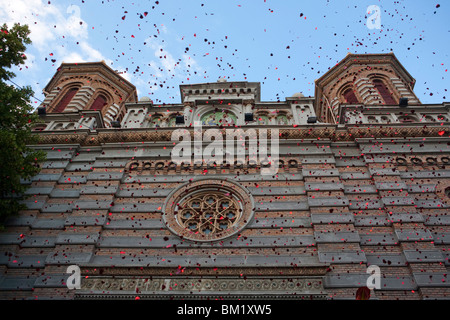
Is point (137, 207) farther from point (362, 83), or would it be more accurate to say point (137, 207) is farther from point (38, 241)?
point (362, 83)

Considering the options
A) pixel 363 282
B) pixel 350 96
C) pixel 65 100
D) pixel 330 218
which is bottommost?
pixel 363 282

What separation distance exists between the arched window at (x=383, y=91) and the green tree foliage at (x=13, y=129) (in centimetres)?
1760

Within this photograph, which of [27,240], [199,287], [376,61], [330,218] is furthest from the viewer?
[376,61]

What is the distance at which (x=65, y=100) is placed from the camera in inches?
834

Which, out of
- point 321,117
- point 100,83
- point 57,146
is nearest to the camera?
point 57,146

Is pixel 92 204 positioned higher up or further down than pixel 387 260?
higher up

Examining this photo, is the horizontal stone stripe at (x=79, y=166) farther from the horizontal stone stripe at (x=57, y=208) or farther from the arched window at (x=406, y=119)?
the arched window at (x=406, y=119)

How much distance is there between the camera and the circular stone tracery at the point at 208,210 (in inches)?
469

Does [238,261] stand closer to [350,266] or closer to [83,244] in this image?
[350,266]

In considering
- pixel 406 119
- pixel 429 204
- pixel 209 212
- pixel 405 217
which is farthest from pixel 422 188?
pixel 209 212

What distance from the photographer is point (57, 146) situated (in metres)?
15.5

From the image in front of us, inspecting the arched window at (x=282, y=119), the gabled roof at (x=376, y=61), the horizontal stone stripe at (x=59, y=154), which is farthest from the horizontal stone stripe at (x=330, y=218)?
the gabled roof at (x=376, y=61)

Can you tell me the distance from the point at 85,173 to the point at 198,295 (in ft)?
24.5
